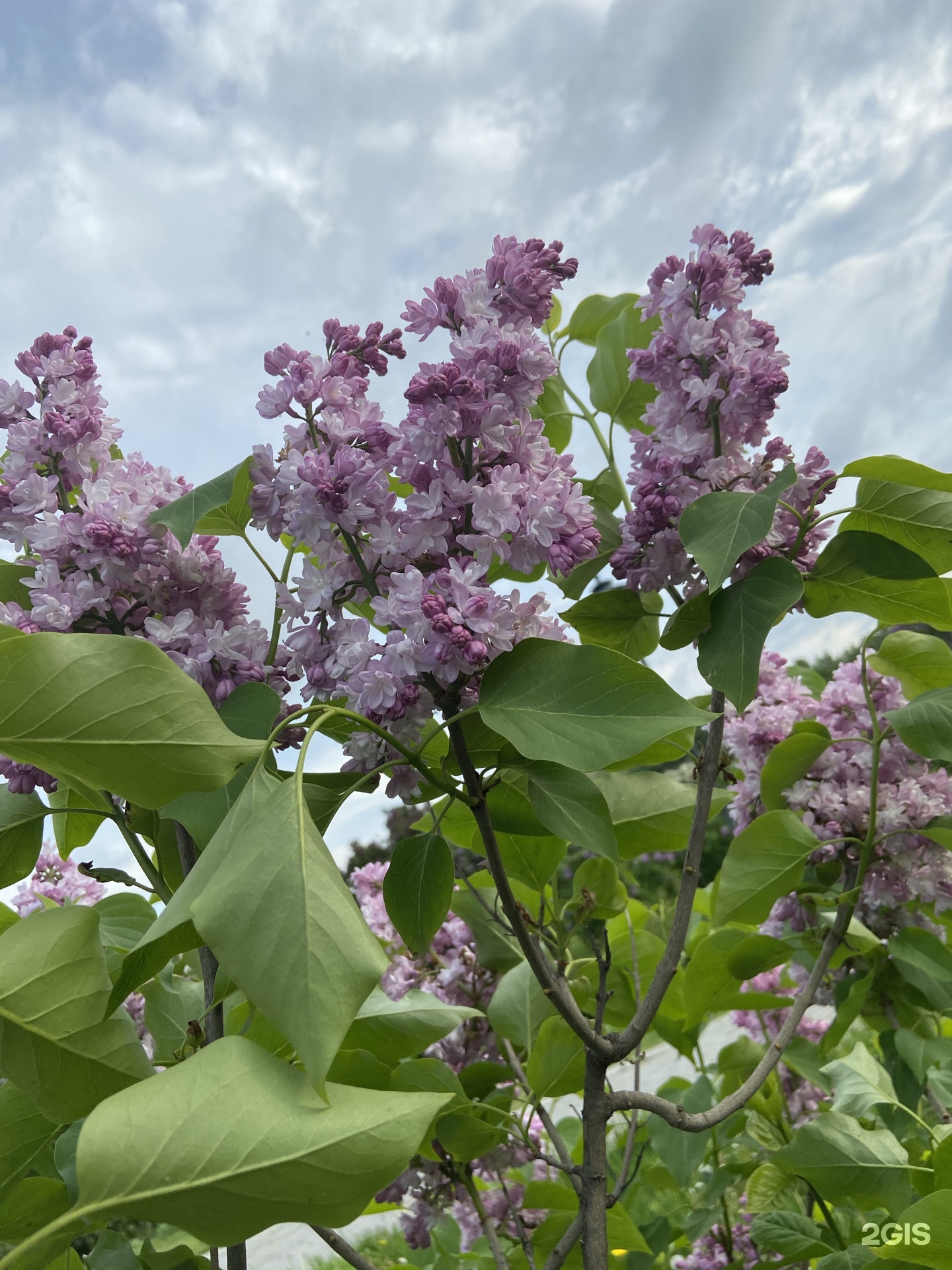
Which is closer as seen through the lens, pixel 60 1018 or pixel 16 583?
pixel 60 1018

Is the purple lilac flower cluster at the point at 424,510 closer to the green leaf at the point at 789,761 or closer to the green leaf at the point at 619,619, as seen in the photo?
the green leaf at the point at 619,619

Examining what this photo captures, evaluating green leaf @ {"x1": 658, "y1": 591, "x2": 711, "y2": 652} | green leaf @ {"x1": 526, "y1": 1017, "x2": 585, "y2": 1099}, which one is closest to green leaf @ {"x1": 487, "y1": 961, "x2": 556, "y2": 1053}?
green leaf @ {"x1": 526, "y1": 1017, "x2": 585, "y2": 1099}

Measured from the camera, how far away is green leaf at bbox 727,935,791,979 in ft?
3.23

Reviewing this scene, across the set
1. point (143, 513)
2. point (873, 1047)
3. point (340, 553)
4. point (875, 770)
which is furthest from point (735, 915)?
point (873, 1047)

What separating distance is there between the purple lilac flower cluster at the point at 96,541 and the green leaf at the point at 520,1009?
0.52 meters

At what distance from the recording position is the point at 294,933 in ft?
1.34

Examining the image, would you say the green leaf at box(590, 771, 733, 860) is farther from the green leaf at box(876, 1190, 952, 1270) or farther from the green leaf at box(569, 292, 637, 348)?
the green leaf at box(569, 292, 637, 348)

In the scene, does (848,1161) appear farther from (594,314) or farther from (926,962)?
(594,314)

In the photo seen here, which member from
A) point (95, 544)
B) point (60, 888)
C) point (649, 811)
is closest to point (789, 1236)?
point (649, 811)

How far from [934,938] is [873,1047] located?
1406 mm

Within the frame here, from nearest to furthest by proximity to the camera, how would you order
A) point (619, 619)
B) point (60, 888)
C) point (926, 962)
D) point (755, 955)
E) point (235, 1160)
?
point (235, 1160)
point (619, 619)
point (755, 955)
point (926, 962)
point (60, 888)

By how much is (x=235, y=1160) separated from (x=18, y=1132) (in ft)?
1.07

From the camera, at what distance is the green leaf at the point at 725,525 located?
0.64 m

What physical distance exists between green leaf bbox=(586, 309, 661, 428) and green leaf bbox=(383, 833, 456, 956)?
55 cm
